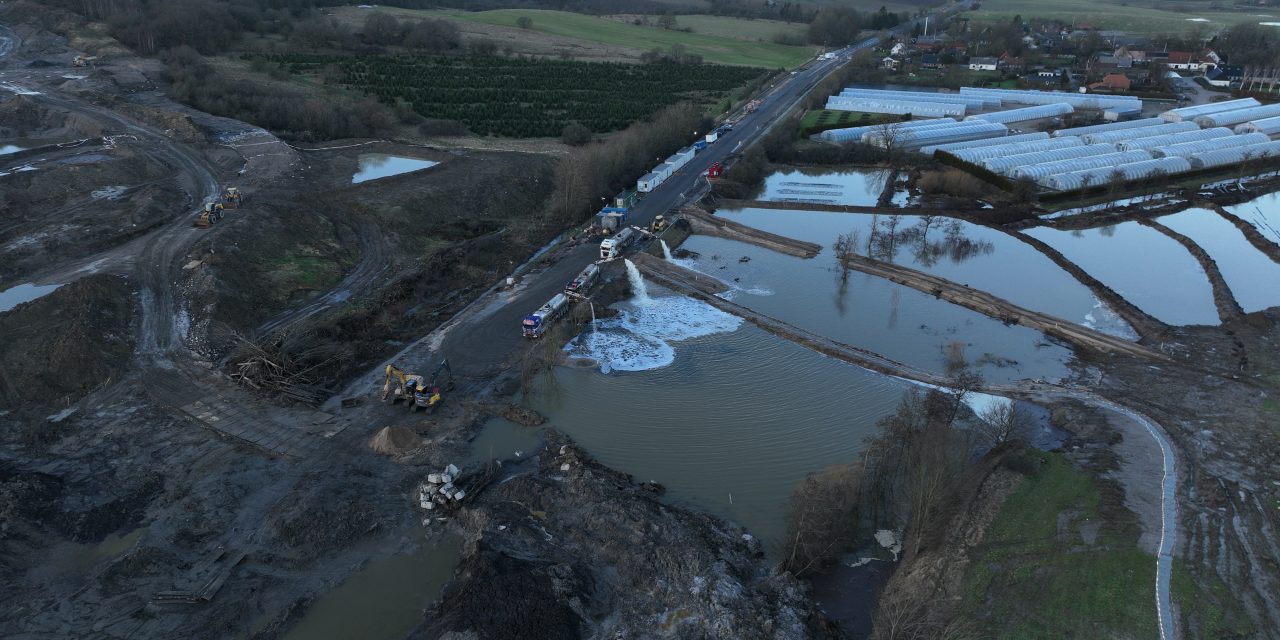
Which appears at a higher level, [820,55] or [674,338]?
[820,55]

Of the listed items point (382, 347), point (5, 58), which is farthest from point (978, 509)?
point (5, 58)

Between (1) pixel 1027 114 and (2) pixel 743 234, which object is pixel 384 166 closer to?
(2) pixel 743 234

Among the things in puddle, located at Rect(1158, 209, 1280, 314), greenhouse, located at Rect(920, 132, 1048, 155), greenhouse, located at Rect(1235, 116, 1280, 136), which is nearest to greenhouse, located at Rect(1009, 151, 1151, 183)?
greenhouse, located at Rect(920, 132, 1048, 155)

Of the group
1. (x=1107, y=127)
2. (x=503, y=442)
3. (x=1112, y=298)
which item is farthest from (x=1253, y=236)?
(x=503, y=442)

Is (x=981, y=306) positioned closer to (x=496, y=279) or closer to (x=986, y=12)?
(x=496, y=279)

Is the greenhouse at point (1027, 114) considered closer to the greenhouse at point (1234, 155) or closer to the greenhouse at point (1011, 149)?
the greenhouse at point (1011, 149)

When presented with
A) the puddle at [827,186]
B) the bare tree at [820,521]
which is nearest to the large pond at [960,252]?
the puddle at [827,186]
